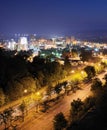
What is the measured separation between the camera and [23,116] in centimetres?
1188

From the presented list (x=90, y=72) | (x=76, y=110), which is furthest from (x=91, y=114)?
(x=90, y=72)

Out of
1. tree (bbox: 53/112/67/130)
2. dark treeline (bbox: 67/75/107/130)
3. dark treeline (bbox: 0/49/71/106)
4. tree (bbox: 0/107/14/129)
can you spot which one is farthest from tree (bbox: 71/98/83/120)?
dark treeline (bbox: 0/49/71/106)

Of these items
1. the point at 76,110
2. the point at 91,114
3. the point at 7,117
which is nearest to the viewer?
the point at 91,114

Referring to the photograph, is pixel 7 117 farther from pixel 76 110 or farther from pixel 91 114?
pixel 91 114

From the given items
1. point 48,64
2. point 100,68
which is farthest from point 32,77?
point 100,68

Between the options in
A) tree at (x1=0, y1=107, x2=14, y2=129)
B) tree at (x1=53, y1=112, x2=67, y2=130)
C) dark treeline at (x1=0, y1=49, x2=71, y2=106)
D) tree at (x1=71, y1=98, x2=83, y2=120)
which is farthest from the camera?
dark treeline at (x1=0, y1=49, x2=71, y2=106)

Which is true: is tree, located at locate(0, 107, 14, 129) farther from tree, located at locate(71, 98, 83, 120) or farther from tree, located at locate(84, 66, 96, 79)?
tree, located at locate(84, 66, 96, 79)

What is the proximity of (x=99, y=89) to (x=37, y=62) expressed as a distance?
5.65 meters

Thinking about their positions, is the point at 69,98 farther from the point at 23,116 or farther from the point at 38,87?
the point at 23,116

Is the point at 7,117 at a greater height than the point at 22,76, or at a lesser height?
lesser

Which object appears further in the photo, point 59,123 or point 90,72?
point 90,72

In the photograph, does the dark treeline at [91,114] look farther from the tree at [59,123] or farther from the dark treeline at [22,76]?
the dark treeline at [22,76]

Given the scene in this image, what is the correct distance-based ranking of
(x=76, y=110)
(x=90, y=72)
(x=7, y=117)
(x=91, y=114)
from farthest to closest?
(x=90, y=72)
(x=76, y=110)
(x=7, y=117)
(x=91, y=114)

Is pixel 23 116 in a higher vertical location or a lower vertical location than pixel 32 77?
lower
